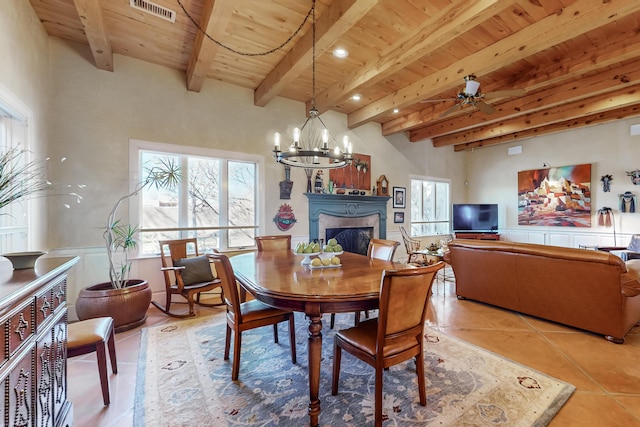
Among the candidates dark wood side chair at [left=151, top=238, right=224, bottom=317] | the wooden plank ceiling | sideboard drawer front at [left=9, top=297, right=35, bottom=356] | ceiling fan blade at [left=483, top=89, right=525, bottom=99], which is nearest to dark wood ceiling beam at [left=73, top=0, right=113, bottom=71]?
the wooden plank ceiling

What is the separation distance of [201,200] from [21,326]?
127 inches

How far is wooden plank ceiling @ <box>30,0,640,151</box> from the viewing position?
249cm

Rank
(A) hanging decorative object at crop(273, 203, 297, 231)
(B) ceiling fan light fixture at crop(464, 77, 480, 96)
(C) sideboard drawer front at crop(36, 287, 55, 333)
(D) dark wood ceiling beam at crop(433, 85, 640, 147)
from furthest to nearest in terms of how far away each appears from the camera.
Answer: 1. (A) hanging decorative object at crop(273, 203, 297, 231)
2. (D) dark wood ceiling beam at crop(433, 85, 640, 147)
3. (B) ceiling fan light fixture at crop(464, 77, 480, 96)
4. (C) sideboard drawer front at crop(36, 287, 55, 333)

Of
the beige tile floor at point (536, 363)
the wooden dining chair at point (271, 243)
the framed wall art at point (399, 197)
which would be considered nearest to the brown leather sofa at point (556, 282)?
the beige tile floor at point (536, 363)

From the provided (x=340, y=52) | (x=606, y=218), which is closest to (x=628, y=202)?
(x=606, y=218)

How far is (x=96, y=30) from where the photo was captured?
2631mm

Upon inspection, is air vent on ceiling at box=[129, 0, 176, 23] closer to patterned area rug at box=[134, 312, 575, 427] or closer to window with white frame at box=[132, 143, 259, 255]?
window with white frame at box=[132, 143, 259, 255]

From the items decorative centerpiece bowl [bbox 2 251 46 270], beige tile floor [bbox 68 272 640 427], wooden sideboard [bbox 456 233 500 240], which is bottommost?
beige tile floor [bbox 68 272 640 427]

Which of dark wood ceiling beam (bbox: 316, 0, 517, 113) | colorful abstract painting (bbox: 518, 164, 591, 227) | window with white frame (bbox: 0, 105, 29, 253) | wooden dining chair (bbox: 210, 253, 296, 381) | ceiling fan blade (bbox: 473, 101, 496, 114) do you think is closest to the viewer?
wooden dining chair (bbox: 210, 253, 296, 381)

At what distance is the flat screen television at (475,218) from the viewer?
279 inches

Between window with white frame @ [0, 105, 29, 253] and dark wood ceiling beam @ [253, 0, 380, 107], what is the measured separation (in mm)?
2518

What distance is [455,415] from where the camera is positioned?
5.59 feet

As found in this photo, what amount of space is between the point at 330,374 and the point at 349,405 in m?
0.37

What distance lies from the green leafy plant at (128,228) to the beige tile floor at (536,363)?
0.66 meters
